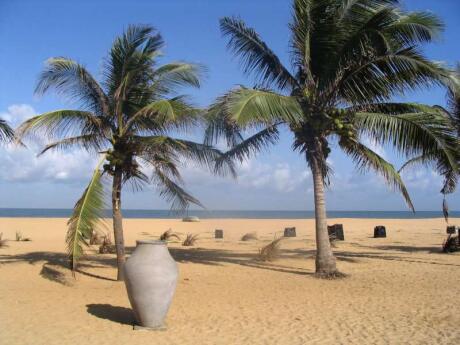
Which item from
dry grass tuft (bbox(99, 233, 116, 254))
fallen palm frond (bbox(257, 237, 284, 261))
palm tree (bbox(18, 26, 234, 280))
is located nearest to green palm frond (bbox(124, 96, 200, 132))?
palm tree (bbox(18, 26, 234, 280))

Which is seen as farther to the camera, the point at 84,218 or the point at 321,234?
the point at 321,234

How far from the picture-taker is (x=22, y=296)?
881 centimetres

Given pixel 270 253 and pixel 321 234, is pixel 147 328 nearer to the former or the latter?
pixel 321 234

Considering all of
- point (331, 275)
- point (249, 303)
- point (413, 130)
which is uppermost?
point (413, 130)

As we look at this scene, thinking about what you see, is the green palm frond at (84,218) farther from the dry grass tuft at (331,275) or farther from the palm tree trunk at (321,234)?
the dry grass tuft at (331,275)

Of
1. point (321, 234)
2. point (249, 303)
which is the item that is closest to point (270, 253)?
point (321, 234)

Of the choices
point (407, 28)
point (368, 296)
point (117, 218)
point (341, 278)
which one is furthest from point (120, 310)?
point (407, 28)

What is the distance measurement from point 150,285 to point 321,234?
19.4 feet

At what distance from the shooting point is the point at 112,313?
754 centimetres

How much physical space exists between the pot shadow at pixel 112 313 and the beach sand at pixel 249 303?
32 mm

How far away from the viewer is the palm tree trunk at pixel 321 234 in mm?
11102

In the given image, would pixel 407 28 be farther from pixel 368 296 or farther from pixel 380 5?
pixel 368 296

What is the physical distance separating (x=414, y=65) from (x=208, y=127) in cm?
490

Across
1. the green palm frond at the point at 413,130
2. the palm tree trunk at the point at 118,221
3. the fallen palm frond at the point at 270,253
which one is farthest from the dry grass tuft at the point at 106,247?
the green palm frond at the point at 413,130
